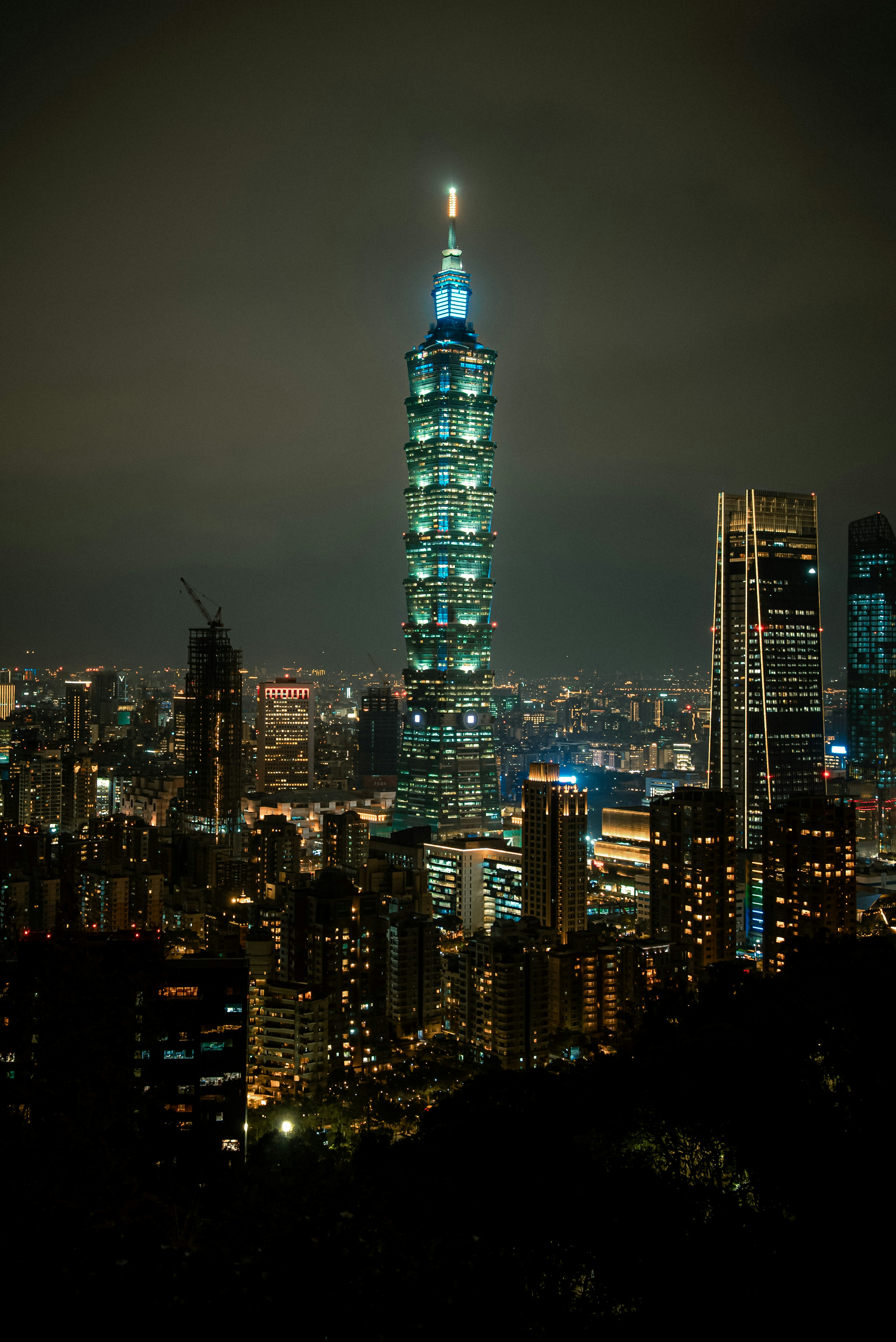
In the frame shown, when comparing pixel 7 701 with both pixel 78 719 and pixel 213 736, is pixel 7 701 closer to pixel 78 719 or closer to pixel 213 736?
pixel 78 719

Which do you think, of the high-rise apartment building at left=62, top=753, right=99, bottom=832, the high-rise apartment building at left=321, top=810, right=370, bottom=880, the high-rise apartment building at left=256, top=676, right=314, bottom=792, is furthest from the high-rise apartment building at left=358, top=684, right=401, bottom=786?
the high-rise apartment building at left=321, top=810, right=370, bottom=880

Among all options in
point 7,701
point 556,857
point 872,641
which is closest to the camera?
point 556,857

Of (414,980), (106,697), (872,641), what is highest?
(872,641)

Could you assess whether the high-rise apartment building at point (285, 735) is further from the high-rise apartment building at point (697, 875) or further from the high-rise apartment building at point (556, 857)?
the high-rise apartment building at point (697, 875)

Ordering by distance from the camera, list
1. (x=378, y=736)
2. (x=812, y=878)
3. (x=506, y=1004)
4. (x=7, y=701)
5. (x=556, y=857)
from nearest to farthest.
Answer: (x=506, y=1004), (x=812, y=878), (x=556, y=857), (x=378, y=736), (x=7, y=701)

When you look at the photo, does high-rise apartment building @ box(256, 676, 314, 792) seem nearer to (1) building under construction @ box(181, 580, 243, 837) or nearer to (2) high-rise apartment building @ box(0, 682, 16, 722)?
(1) building under construction @ box(181, 580, 243, 837)

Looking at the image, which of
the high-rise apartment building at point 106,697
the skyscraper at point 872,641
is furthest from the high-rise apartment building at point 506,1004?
the high-rise apartment building at point 106,697

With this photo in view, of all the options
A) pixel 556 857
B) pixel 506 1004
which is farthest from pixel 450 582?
pixel 506 1004
